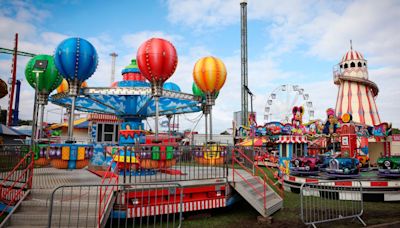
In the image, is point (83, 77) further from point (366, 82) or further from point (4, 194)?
point (366, 82)

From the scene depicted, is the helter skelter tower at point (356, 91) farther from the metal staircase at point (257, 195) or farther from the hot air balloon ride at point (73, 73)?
the hot air balloon ride at point (73, 73)

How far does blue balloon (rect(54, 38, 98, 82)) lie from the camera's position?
35.3 ft

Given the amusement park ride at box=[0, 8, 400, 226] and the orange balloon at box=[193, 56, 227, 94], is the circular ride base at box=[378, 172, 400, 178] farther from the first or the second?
the orange balloon at box=[193, 56, 227, 94]

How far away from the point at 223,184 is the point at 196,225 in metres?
1.34

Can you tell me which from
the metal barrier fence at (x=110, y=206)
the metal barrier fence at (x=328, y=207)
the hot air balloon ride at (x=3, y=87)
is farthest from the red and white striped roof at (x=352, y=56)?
the hot air balloon ride at (x=3, y=87)

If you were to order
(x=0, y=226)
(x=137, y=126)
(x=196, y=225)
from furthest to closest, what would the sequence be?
(x=137, y=126)
(x=196, y=225)
(x=0, y=226)

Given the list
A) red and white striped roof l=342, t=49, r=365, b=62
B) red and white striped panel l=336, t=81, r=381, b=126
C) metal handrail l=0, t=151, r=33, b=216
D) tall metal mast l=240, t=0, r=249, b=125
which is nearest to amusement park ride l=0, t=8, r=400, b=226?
metal handrail l=0, t=151, r=33, b=216

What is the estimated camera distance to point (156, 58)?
10.9m

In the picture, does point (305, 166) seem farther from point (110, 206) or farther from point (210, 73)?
point (110, 206)

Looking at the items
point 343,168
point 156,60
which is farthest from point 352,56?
point 156,60

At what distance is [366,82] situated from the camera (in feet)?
91.1

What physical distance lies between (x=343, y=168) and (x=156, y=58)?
26.8ft

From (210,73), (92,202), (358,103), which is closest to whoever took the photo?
(92,202)

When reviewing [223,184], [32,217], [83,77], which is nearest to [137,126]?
[83,77]
